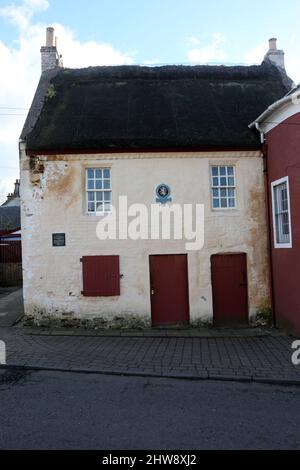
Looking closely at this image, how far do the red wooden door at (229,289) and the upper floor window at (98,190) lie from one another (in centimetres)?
328

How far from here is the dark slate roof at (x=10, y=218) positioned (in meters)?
33.7

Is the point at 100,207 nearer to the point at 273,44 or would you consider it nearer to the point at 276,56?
the point at 276,56

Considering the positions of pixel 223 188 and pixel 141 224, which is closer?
pixel 141 224

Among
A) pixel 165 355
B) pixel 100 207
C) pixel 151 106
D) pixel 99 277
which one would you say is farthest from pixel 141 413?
pixel 151 106

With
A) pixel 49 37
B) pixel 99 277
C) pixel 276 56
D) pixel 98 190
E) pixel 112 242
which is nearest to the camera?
pixel 99 277

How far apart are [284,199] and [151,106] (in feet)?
15.5

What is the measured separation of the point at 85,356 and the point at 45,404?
7.66 feet

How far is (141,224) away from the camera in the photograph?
10.5 meters

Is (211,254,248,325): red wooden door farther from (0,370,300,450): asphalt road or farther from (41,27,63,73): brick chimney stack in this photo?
(41,27,63,73): brick chimney stack

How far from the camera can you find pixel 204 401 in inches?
227

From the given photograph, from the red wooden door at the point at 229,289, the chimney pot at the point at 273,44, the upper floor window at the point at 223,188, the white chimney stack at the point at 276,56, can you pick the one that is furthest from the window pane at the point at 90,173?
the chimney pot at the point at 273,44

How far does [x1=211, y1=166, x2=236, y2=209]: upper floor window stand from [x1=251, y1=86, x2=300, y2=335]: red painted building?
3.11ft
